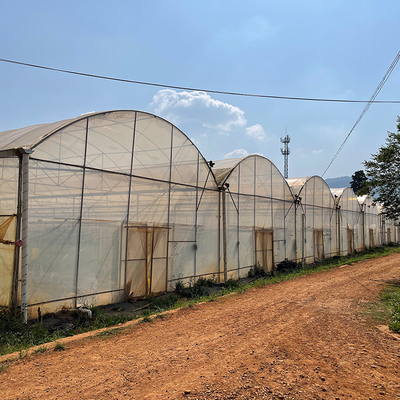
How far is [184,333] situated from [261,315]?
2.46m

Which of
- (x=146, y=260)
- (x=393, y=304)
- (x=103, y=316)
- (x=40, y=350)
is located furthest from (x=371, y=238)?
(x=40, y=350)

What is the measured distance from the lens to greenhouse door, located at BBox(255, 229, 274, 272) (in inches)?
695

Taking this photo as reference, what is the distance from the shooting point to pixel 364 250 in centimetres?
3384

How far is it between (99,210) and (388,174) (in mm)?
14326

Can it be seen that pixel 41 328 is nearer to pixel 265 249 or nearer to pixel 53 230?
pixel 53 230

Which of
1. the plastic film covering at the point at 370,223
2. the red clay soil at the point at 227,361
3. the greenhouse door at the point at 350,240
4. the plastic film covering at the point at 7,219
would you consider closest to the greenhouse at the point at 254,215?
the red clay soil at the point at 227,361

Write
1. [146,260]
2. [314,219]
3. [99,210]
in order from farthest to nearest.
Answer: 1. [314,219]
2. [146,260]
3. [99,210]

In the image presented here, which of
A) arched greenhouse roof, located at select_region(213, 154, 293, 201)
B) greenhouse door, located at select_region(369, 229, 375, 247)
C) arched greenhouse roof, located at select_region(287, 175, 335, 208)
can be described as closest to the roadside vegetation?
arched greenhouse roof, located at select_region(213, 154, 293, 201)

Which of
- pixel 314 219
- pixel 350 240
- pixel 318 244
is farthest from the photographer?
pixel 350 240

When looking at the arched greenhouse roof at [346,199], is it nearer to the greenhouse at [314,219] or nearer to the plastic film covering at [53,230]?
the greenhouse at [314,219]

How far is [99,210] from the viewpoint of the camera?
10227 millimetres

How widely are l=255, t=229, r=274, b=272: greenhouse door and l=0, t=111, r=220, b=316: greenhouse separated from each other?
4.30m

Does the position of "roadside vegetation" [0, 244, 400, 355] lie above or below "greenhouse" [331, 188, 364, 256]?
below

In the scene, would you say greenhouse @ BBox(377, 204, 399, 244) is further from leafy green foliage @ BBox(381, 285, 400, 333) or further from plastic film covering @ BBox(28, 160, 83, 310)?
plastic film covering @ BBox(28, 160, 83, 310)
